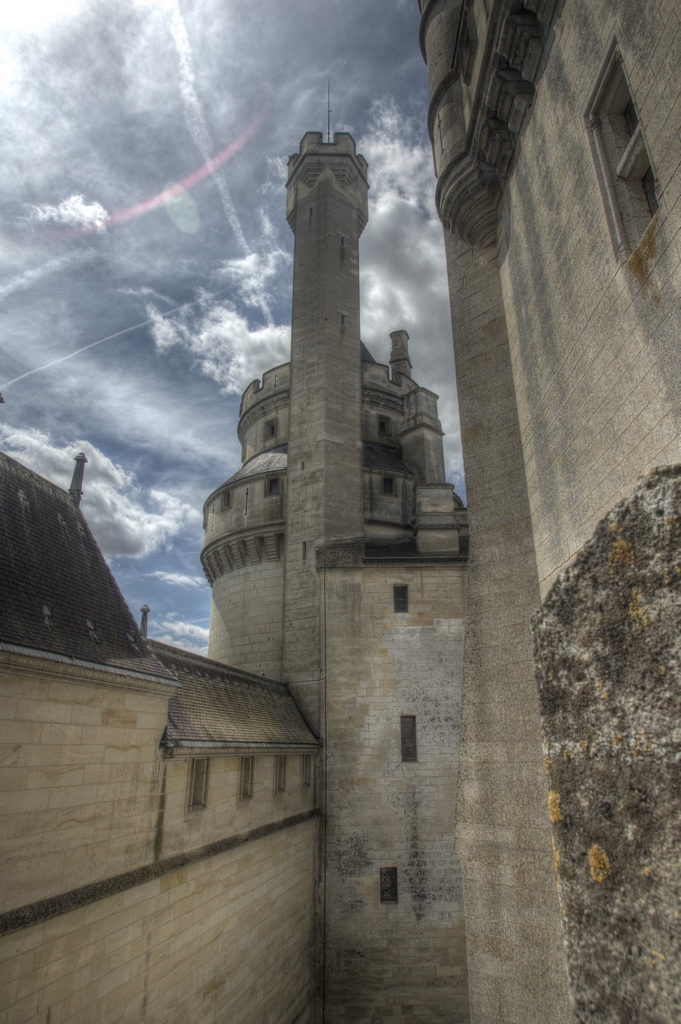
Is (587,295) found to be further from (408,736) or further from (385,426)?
(385,426)

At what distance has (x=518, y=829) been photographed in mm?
5398

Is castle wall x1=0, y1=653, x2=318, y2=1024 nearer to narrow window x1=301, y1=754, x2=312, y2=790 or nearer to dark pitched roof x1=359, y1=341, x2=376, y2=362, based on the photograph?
narrow window x1=301, y1=754, x2=312, y2=790

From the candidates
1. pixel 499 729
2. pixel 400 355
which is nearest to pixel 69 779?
pixel 499 729

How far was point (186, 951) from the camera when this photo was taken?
28.0 ft

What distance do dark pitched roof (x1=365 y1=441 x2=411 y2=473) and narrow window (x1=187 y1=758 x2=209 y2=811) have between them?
12.6 meters

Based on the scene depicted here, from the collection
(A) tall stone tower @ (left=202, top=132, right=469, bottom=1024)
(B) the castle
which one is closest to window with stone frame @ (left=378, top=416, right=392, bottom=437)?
(A) tall stone tower @ (left=202, top=132, right=469, bottom=1024)

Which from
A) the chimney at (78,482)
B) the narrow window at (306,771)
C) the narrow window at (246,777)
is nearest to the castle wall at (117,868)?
the narrow window at (246,777)

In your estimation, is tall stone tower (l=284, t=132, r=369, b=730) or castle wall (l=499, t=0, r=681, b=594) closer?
castle wall (l=499, t=0, r=681, b=594)

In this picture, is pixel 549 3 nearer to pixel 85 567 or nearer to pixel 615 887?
pixel 615 887

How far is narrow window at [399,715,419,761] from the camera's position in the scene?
14.5 m

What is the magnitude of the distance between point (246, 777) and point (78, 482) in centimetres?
644

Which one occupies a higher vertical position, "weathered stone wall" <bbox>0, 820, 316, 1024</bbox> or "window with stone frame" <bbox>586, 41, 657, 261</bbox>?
"window with stone frame" <bbox>586, 41, 657, 261</bbox>

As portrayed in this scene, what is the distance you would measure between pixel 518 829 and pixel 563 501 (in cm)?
325

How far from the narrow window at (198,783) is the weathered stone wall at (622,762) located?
910 cm
